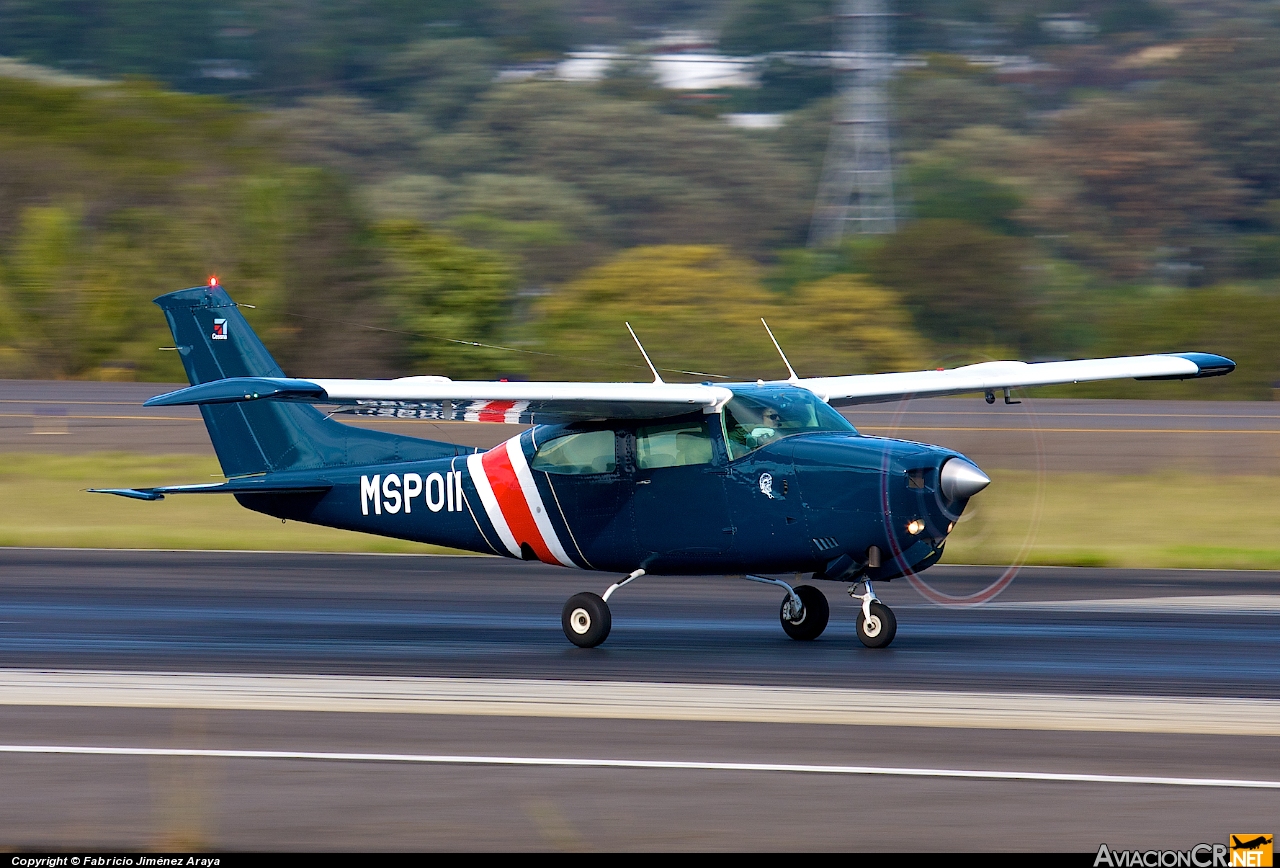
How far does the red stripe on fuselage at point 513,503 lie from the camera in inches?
488

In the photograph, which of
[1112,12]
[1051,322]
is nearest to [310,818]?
[1051,322]

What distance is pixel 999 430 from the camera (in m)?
29.7

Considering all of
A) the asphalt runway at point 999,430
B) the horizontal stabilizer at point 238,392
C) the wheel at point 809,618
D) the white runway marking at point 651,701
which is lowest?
the asphalt runway at point 999,430

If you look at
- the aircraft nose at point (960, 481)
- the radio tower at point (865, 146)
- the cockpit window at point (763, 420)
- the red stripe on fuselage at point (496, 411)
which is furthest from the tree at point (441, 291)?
the aircraft nose at point (960, 481)

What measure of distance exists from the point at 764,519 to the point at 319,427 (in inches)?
179

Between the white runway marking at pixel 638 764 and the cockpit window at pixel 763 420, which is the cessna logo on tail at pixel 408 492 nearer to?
the cockpit window at pixel 763 420

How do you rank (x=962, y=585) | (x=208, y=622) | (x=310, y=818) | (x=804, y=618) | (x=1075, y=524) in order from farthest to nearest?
(x=1075, y=524) → (x=962, y=585) → (x=208, y=622) → (x=804, y=618) → (x=310, y=818)

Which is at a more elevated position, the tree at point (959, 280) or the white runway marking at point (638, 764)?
the white runway marking at point (638, 764)

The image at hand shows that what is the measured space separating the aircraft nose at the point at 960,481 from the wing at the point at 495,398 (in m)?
1.81

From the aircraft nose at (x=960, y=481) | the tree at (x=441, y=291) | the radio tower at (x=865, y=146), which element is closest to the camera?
the aircraft nose at (x=960, y=481)

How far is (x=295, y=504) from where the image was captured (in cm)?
1339

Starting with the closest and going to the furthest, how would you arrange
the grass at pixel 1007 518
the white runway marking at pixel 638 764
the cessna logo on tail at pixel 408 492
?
the white runway marking at pixel 638 764 → the cessna logo on tail at pixel 408 492 → the grass at pixel 1007 518

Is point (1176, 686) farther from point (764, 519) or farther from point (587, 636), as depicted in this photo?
point (587, 636)

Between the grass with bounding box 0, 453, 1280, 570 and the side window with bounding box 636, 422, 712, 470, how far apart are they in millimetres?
5151
